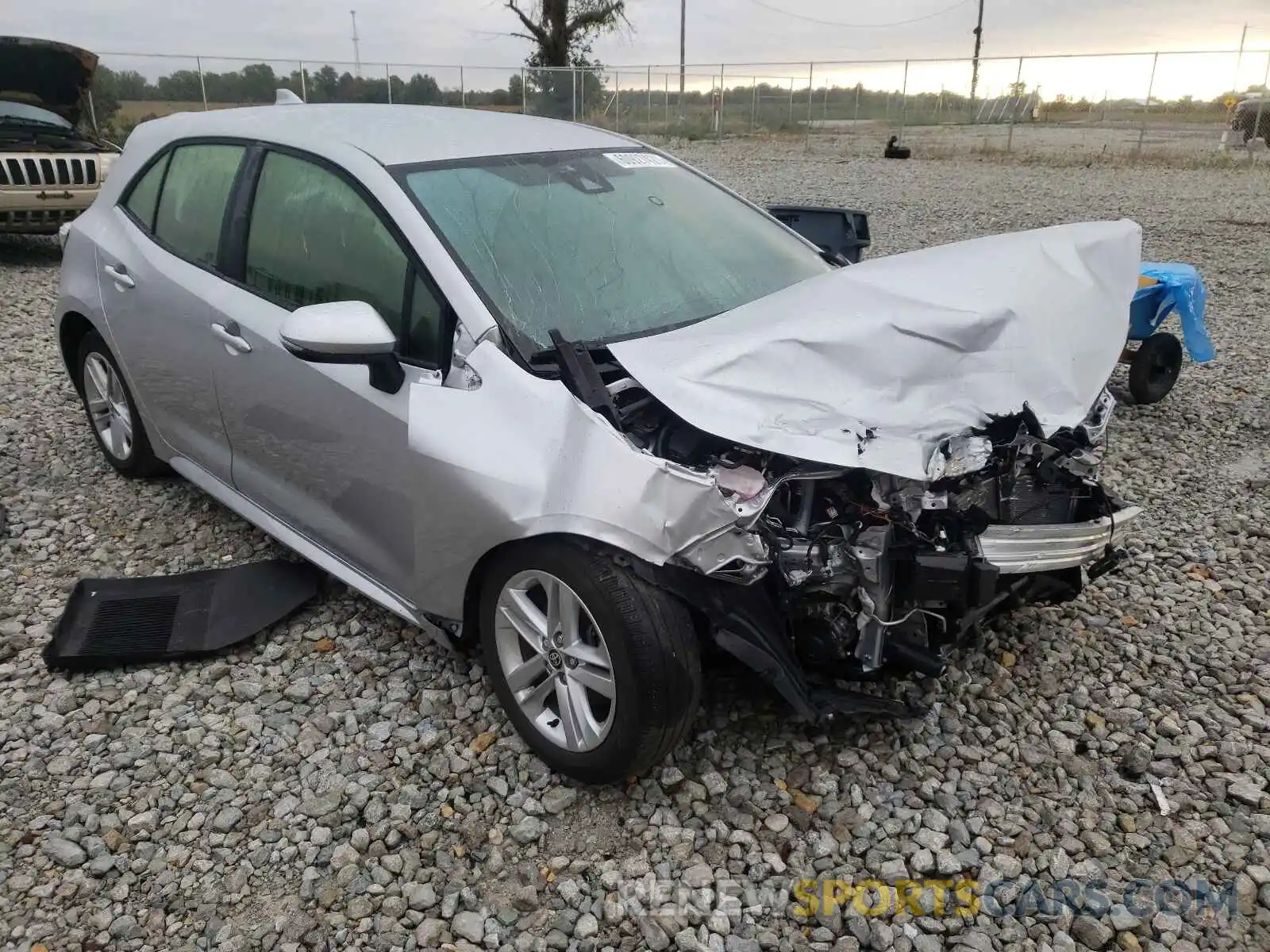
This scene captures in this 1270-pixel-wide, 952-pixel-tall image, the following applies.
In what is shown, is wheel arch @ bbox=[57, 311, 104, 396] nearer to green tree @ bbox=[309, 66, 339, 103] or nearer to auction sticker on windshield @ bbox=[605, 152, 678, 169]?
auction sticker on windshield @ bbox=[605, 152, 678, 169]

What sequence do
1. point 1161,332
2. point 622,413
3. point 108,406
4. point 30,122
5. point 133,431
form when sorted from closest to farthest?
point 622,413 → point 133,431 → point 108,406 → point 1161,332 → point 30,122

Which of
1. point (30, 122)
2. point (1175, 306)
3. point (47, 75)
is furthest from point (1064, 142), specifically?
point (30, 122)

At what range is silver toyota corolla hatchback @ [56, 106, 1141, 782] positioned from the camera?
2369 mm

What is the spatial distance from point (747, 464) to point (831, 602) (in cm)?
44

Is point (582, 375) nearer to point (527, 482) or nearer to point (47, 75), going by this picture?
point (527, 482)

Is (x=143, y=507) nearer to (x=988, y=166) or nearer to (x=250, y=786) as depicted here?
(x=250, y=786)

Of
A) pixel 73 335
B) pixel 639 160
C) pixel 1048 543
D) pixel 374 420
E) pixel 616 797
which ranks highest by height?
pixel 639 160

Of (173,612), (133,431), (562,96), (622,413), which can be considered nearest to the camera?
(622,413)

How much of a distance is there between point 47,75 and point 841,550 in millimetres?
10544

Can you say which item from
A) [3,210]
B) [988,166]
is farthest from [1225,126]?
[3,210]

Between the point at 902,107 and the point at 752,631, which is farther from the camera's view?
the point at 902,107

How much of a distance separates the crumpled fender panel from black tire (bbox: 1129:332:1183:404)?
14.0ft

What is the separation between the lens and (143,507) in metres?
4.36

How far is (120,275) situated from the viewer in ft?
12.8
